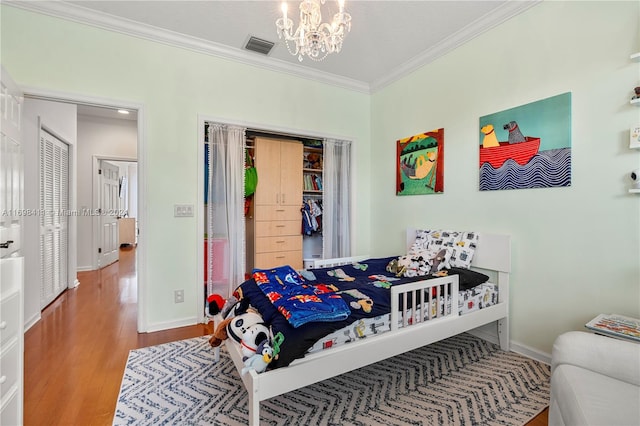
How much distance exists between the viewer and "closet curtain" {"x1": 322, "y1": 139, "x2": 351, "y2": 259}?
3.82 metres

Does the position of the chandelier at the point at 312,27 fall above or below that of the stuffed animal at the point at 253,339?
above

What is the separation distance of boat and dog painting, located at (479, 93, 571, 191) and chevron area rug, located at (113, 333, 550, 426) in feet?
4.60

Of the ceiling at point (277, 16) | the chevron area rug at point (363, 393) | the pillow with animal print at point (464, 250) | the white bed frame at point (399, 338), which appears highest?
the ceiling at point (277, 16)

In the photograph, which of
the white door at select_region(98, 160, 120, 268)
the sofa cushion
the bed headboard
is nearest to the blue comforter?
the sofa cushion

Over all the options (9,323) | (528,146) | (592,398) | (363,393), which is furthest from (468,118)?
(9,323)

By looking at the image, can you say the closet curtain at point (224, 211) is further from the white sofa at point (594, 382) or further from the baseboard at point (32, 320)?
the white sofa at point (594, 382)

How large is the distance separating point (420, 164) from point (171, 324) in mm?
3070

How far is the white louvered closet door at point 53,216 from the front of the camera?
334 centimetres

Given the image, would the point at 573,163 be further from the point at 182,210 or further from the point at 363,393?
the point at 182,210

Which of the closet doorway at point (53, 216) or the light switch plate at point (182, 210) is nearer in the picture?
the light switch plate at point (182, 210)

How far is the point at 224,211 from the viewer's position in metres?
3.18

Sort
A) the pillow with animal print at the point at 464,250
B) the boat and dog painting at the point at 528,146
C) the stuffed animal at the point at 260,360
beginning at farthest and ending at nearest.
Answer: the pillow with animal print at the point at 464,250, the boat and dog painting at the point at 528,146, the stuffed animal at the point at 260,360

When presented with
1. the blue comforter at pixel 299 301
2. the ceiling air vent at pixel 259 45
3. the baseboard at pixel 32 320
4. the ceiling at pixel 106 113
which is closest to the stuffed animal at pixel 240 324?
the blue comforter at pixel 299 301

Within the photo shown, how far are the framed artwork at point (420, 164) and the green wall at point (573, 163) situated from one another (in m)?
0.10
